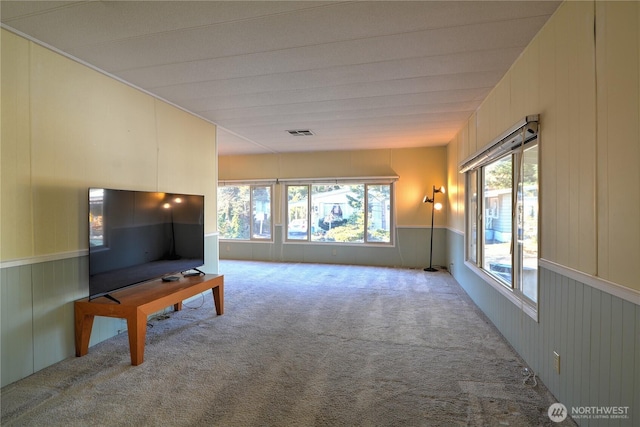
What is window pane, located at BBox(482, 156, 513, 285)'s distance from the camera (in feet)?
10.2

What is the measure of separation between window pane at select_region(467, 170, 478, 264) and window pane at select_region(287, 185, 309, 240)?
3679 millimetres

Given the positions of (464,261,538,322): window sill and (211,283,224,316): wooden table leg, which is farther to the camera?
(211,283,224,316): wooden table leg

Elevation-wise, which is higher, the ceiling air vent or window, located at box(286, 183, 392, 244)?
the ceiling air vent

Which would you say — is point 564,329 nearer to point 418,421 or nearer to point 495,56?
point 418,421

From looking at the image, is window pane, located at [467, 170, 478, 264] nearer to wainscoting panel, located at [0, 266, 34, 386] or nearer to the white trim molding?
the white trim molding

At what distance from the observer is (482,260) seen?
12.9 ft

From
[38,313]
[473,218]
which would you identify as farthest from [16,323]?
[473,218]

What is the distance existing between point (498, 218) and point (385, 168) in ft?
11.5

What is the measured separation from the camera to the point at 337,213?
7094 mm

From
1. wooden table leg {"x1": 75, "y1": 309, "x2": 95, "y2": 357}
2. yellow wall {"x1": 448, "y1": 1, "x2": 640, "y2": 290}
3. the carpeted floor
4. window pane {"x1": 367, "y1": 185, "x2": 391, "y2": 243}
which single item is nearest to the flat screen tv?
wooden table leg {"x1": 75, "y1": 309, "x2": 95, "y2": 357}

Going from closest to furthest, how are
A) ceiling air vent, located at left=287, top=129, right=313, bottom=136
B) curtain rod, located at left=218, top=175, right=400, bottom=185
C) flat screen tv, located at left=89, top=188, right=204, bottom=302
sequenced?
1. flat screen tv, located at left=89, top=188, right=204, bottom=302
2. ceiling air vent, located at left=287, top=129, right=313, bottom=136
3. curtain rod, located at left=218, top=175, right=400, bottom=185

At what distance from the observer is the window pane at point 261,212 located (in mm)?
7453

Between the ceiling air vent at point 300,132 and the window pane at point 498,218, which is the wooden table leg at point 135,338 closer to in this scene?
the window pane at point 498,218

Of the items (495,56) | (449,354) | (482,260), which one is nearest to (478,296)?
(482,260)
